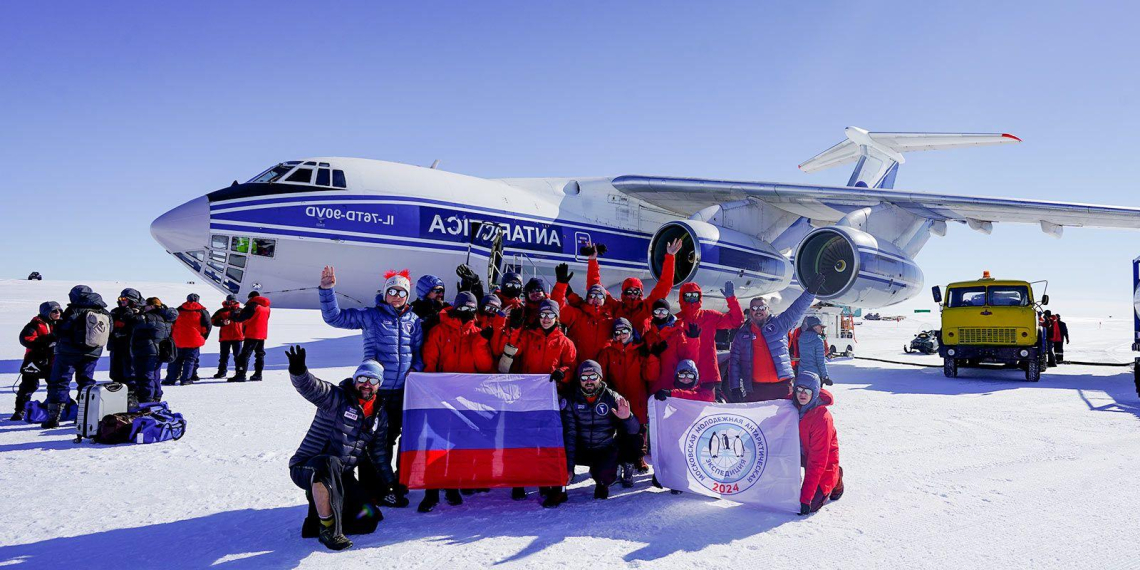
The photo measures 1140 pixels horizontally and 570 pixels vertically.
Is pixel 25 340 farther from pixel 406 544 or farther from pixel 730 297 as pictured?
pixel 730 297

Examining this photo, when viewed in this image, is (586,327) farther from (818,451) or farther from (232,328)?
(232,328)

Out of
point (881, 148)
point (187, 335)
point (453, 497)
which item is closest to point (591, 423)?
point (453, 497)

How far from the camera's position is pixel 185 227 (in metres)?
8.80

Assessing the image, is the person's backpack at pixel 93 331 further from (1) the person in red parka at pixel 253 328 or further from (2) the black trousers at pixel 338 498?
(2) the black trousers at pixel 338 498

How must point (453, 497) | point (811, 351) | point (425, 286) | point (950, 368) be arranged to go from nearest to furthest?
point (453, 497) → point (425, 286) → point (811, 351) → point (950, 368)

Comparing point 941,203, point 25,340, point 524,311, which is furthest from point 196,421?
point 941,203

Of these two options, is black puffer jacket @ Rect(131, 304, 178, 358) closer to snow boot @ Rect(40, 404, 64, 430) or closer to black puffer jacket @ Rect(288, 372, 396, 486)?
snow boot @ Rect(40, 404, 64, 430)

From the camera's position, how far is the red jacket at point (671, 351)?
5145mm

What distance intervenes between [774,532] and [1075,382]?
11013 mm

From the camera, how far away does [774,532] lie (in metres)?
3.71

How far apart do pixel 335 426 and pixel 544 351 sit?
1.65 metres

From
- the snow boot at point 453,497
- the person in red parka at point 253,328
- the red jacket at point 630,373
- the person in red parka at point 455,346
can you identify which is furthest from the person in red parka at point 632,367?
the person in red parka at point 253,328

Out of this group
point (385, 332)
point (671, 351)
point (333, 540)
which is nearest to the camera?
point (333, 540)

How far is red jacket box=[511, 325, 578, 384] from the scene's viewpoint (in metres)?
4.78
